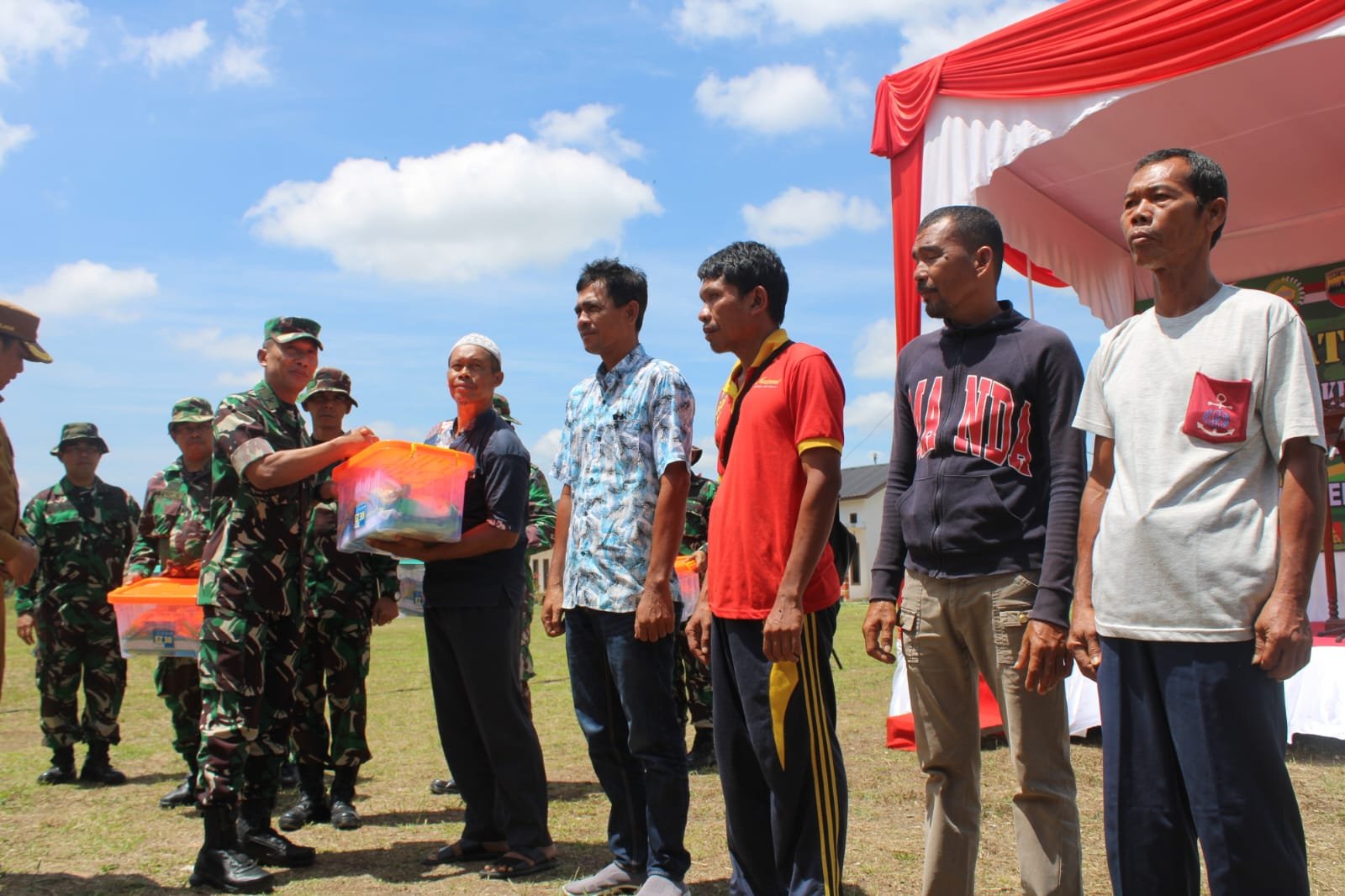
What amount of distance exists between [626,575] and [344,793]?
2.47m

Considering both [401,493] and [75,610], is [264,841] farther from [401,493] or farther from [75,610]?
[75,610]

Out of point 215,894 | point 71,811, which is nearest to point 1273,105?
point 215,894

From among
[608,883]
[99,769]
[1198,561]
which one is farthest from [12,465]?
[1198,561]

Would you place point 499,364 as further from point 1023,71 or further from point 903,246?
point 1023,71

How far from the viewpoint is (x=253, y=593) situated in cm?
408

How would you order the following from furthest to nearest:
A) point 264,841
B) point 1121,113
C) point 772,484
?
Answer: point 1121,113
point 264,841
point 772,484

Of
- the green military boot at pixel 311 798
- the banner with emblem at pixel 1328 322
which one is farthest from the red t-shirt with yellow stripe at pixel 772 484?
the banner with emblem at pixel 1328 322

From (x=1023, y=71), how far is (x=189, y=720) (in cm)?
614

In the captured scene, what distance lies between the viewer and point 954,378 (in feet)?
9.49

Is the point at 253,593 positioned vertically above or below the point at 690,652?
above

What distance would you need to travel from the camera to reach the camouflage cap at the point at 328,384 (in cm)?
533

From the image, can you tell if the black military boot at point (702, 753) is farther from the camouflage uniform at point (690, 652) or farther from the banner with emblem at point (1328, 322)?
the banner with emblem at point (1328, 322)

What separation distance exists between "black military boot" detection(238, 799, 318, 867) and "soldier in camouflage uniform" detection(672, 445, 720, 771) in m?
2.57

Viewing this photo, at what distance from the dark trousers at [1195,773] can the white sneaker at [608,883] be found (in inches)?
72.4
